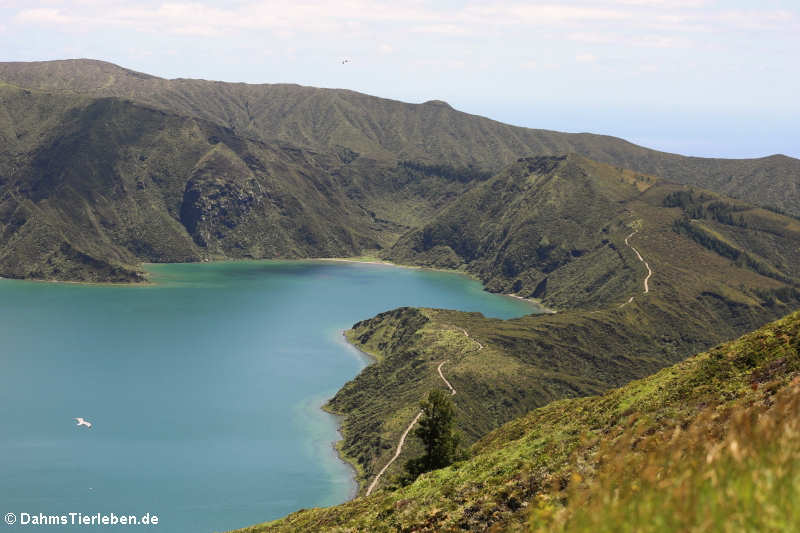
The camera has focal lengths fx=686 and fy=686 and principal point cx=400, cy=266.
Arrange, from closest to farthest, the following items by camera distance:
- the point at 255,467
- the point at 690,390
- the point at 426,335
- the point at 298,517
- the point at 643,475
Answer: the point at 643,475
the point at 690,390
the point at 298,517
the point at 255,467
the point at 426,335

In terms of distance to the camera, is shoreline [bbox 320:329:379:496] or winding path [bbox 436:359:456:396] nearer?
shoreline [bbox 320:329:379:496]

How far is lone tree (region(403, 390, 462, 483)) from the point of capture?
249ft

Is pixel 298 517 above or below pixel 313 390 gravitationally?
below

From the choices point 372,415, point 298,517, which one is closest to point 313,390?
point 372,415

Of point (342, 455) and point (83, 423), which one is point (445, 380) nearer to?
point (342, 455)

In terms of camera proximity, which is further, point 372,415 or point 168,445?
point 372,415

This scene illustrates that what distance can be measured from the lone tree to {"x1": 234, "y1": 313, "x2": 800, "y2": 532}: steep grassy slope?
3.25m

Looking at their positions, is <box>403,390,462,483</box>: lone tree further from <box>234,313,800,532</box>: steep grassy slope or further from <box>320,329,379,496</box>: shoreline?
<box>320,329,379,496</box>: shoreline

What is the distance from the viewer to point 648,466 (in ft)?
34.6

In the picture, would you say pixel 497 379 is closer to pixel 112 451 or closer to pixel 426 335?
pixel 426 335

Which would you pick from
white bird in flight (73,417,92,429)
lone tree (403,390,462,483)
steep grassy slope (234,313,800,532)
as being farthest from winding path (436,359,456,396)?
white bird in flight (73,417,92,429)

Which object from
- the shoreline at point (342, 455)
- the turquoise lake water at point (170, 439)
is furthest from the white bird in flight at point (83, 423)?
the shoreline at point (342, 455)

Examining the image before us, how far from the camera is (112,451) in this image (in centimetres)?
13138

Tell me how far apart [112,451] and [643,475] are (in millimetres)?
138492
